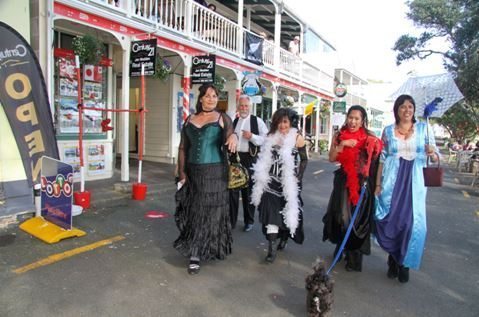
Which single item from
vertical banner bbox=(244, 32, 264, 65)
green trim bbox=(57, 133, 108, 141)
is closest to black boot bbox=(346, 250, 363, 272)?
green trim bbox=(57, 133, 108, 141)

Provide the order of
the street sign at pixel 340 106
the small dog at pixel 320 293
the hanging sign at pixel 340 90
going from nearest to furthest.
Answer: the small dog at pixel 320 293 < the street sign at pixel 340 106 < the hanging sign at pixel 340 90

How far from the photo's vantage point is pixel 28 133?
5480mm

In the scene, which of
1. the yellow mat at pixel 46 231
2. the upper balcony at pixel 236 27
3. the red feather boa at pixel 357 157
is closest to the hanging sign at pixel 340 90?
the upper balcony at pixel 236 27

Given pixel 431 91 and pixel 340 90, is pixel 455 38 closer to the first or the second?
pixel 340 90

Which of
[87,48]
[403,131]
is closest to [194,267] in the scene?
[403,131]

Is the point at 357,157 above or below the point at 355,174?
above

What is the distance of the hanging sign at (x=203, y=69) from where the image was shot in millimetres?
9734

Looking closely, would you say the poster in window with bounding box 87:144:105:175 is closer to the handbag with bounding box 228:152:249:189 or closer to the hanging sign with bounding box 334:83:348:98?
the handbag with bounding box 228:152:249:189

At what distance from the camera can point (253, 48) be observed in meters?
13.4

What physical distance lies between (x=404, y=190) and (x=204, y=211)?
202 cm

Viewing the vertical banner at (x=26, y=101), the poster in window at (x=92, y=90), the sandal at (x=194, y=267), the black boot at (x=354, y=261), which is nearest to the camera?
the sandal at (x=194, y=267)

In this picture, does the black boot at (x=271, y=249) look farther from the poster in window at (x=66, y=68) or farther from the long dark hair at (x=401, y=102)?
the poster in window at (x=66, y=68)

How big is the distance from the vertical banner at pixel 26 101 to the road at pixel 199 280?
115 cm

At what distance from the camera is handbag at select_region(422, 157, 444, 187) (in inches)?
151
